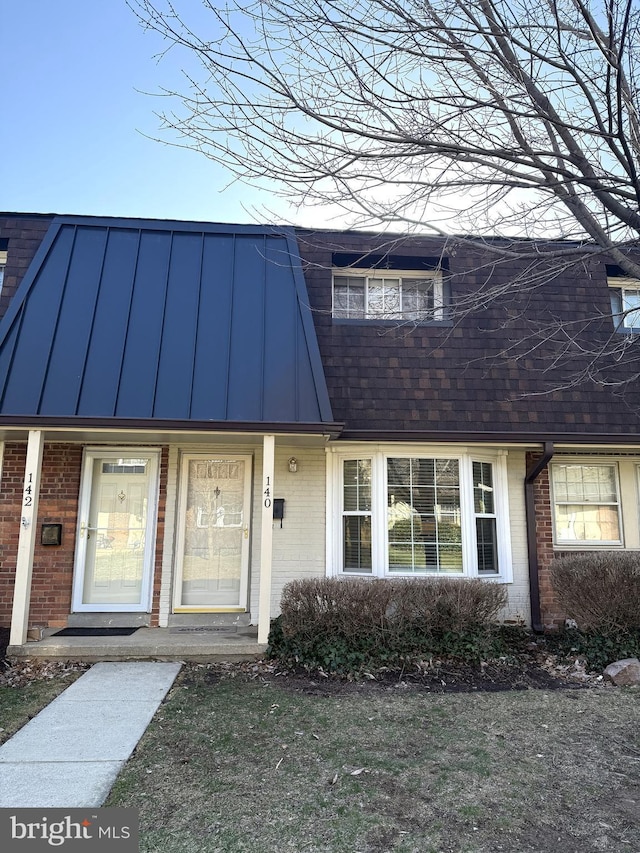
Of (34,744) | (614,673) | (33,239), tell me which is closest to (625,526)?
(614,673)

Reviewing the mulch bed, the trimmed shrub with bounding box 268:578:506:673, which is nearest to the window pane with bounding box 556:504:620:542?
the mulch bed

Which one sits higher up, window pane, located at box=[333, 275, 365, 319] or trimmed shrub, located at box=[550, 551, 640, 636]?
window pane, located at box=[333, 275, 365, 319]

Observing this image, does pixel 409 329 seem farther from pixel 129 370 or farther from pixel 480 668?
pixel 480 668

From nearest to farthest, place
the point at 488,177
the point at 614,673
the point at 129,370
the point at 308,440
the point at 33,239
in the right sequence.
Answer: the point at 488,177, the point at 614,673, the point at 129,370, the point at 308,440, the point at 33,239

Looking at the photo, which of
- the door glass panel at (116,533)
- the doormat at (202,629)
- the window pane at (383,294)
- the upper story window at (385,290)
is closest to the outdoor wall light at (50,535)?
the door glass panel at (116,533)

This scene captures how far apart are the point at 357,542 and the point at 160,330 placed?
3.78 meters

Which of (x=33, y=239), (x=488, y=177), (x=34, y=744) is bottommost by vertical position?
(x=34, y=744)

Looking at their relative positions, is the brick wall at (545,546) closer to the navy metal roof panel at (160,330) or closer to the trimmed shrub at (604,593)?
the trimmed shrub at (604,593)

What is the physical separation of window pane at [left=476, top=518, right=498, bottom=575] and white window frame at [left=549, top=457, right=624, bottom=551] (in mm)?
884

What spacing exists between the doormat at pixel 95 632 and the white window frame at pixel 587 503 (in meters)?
5.83

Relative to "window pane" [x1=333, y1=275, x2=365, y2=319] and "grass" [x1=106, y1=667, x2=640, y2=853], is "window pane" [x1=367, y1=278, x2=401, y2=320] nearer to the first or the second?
"window pane" [x1=333, y1=275, x2=365, y2=319]

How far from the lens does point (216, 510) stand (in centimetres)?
743

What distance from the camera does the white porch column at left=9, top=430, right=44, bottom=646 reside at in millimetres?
5816

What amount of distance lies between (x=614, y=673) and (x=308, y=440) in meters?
4.20
